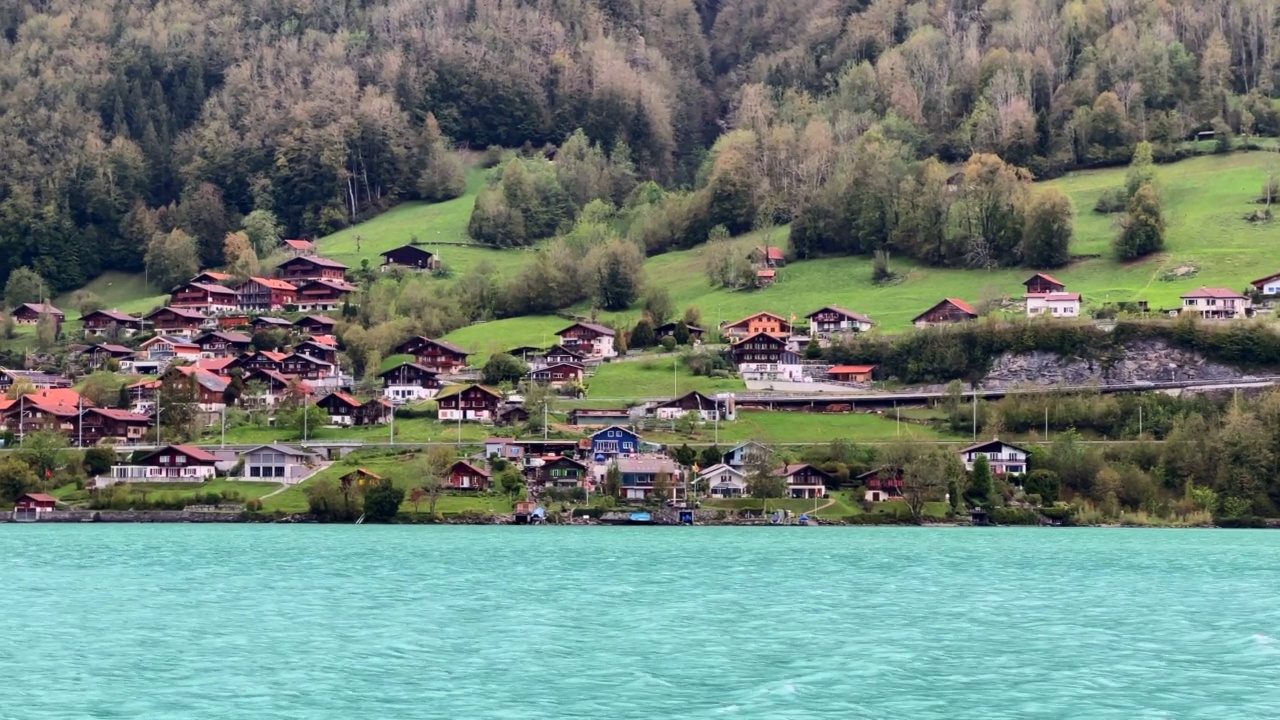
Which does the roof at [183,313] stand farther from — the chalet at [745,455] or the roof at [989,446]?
the roof at [989,446]

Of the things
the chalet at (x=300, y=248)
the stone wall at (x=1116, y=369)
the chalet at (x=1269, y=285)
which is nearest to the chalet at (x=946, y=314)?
the stone wall at (x=1116, y=369)

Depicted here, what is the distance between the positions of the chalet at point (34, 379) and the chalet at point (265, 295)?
19182 millimetres

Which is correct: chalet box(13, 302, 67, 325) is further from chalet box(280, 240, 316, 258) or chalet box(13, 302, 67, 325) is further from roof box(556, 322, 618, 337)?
roof box(556, 322, 618, 337)

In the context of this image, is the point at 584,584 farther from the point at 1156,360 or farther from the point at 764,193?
the point at 764,193

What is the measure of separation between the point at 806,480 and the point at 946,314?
2813cm

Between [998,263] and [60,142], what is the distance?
89.2 m

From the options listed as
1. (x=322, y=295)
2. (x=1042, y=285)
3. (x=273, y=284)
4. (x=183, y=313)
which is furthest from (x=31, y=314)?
(x=1042, y=285)

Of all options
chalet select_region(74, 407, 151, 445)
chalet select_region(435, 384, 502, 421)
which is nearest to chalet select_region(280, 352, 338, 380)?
chalet select_region(74, 407, 151, 445)

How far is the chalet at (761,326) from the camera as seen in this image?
104 metres

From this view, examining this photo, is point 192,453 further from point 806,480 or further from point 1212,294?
point 1212,294

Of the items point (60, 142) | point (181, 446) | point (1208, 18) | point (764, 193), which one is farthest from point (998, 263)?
point (60, 142)

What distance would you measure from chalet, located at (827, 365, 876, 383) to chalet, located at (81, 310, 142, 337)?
166ft

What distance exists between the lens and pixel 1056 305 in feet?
323

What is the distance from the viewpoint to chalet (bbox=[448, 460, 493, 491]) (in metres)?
77.2
